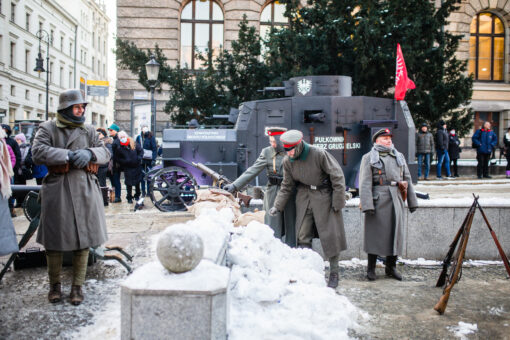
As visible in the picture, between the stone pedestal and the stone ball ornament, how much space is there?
164mm

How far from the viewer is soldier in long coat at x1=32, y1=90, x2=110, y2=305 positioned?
429 centimetres

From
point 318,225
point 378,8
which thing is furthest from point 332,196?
point 378,8

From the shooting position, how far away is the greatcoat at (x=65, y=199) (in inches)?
169

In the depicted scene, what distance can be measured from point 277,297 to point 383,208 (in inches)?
86.8

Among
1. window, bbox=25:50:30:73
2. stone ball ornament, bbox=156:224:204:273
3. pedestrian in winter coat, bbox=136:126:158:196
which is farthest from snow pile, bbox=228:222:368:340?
window, bbox=25:50:30:73

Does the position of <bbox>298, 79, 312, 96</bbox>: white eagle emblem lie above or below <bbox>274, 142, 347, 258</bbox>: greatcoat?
above

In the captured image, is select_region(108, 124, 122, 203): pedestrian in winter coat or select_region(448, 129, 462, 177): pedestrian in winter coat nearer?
select_region(108, 124, 122, 203): pedestrian in winter coat

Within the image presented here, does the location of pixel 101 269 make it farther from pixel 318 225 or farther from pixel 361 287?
pixel 361 287

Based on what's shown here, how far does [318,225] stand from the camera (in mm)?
5395

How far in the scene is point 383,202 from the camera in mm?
5754

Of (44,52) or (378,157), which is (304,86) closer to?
(378,157)

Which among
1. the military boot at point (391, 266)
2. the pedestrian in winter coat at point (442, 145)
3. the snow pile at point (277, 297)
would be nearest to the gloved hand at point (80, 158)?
the snow pile at point (277, 297)

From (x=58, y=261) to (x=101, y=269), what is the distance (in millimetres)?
1229

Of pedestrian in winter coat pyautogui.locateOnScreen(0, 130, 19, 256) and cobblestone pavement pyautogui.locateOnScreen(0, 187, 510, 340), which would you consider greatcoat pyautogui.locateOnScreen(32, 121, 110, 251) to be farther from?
cobblestone pavement pyautogui.locateOnScreen(0, 187, 510, 340)
